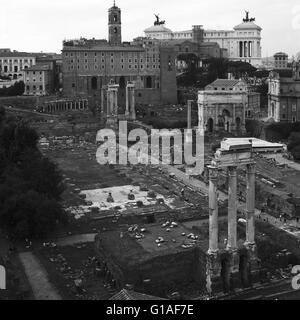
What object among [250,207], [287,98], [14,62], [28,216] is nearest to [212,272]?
[250,207]

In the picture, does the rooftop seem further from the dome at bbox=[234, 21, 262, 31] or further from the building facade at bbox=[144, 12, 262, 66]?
the dome at bbox=[234, 21, 262, 31]

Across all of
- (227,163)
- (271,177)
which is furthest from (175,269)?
(271,177)

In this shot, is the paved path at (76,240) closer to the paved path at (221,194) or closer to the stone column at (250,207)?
the stone column at (250,207)

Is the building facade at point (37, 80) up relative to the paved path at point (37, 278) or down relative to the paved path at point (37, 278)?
up

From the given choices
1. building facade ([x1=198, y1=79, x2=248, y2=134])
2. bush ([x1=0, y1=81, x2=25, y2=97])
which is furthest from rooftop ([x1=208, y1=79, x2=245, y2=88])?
bush ([x1=0, y1=81, x2=25, y2=97])

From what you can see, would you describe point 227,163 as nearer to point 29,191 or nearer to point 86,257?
point 86,257

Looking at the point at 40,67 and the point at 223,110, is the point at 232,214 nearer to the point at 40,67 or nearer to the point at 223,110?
the point at 223,110
